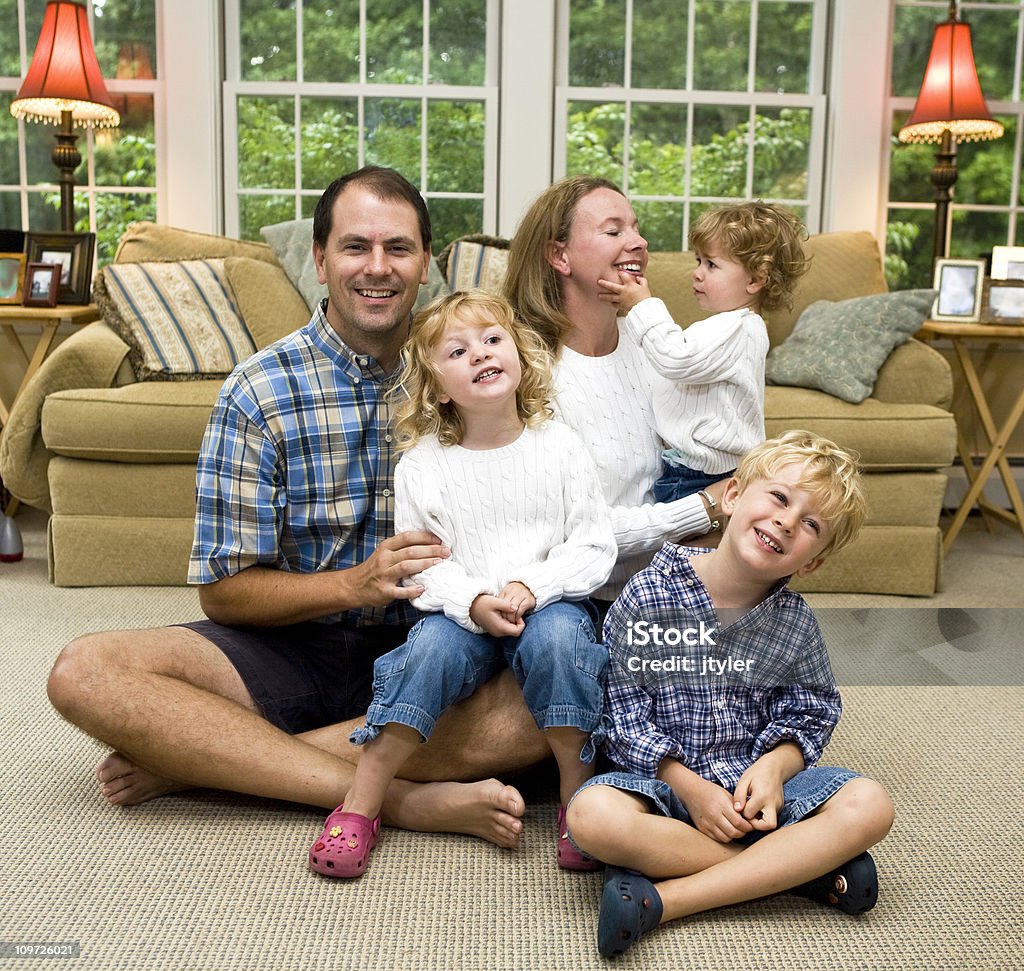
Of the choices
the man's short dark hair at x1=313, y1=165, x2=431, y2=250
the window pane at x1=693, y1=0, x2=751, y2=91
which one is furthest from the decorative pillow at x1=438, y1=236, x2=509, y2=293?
the man's short dark hair at x1=313, y1=165, x2=431, y2=250

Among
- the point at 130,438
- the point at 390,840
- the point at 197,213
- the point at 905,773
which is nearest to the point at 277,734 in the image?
the point at 390,840

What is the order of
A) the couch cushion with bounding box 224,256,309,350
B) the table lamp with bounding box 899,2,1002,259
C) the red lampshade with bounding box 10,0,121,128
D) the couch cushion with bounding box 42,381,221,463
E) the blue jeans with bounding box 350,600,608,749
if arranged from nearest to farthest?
the blue jeans with bounding box 350,600,608,749 < the couch cushion with bounding box 42,381,221,463 < the couch cushion with bounding box 224,256,309,350 < the red lampshade with bounding box 10,0,121,128 < the table lamp with bounding box 899,2,1002,259

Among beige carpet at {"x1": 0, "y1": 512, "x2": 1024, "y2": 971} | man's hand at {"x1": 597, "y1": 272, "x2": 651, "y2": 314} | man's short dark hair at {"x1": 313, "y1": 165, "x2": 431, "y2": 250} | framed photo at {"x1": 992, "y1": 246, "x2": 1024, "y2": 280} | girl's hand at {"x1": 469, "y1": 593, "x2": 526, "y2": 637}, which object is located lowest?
beige carpet at {"x1": 0, "y1": 512, "x2": 1024, "y2": 971}

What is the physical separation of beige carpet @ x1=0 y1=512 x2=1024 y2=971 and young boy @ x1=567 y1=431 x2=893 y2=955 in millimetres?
77

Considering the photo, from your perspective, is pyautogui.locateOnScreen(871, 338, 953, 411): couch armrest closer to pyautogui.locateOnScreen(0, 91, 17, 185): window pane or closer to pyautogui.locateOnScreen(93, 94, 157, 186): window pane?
pyautogui.locateOnScreen(93, 94, 157, 186): window pane

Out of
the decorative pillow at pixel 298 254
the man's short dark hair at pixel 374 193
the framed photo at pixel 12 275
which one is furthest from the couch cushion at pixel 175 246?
the man's short dark hair at pixel 374 193

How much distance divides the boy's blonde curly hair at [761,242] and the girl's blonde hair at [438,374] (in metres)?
0.50

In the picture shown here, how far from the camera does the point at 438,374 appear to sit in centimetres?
187

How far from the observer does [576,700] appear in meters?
1.75

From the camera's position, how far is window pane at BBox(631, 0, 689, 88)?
15.1ft

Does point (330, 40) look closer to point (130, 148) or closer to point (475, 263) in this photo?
point (130, 148)

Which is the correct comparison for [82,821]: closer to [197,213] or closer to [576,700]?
[576,700]

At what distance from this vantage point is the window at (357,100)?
4.56 metres

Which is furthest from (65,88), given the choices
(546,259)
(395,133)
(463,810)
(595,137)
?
(463,810)
